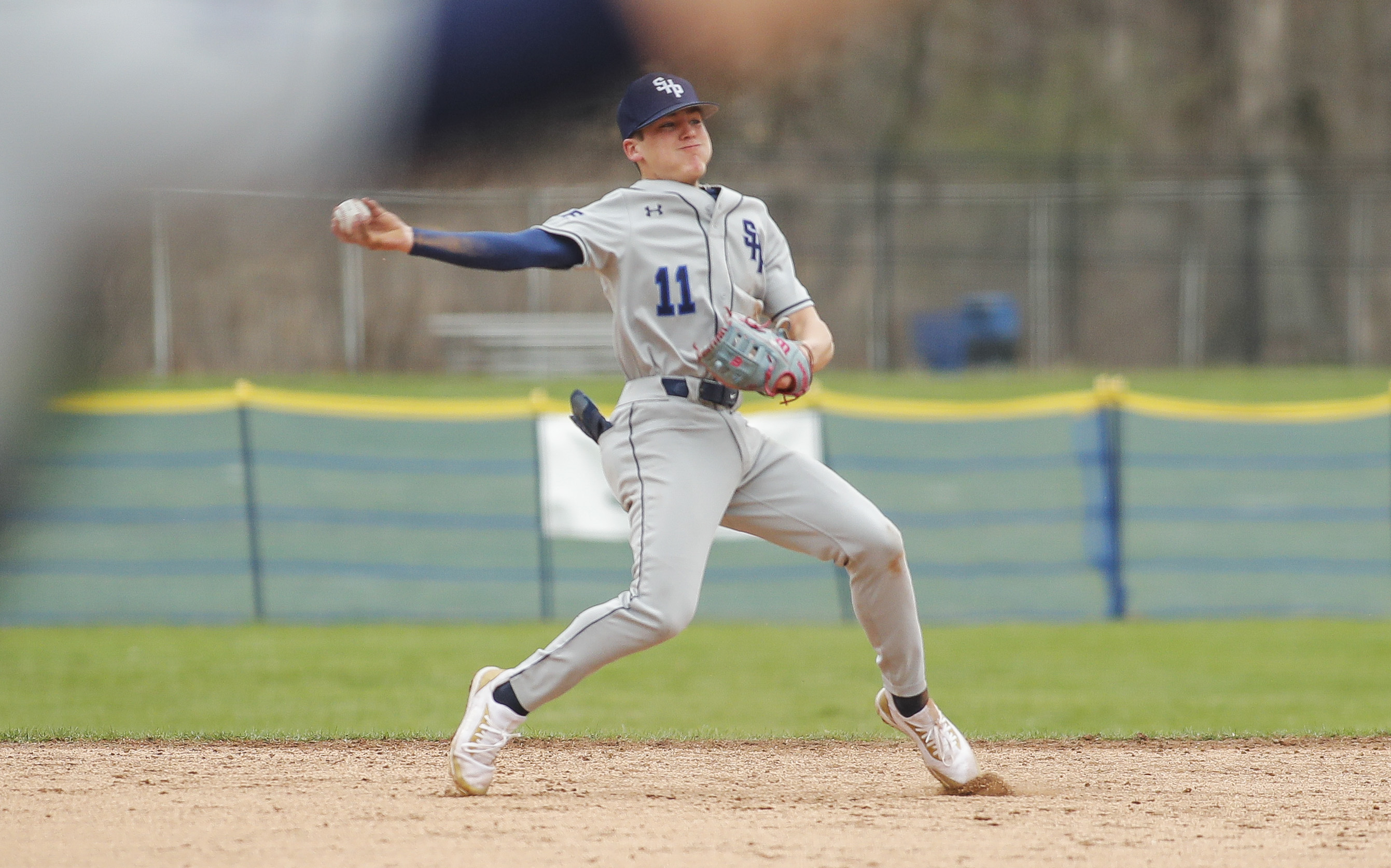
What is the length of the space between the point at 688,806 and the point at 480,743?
0.56m

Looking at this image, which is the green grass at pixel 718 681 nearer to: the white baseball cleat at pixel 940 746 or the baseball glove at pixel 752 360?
the white baseball cleat at pixel 940 746

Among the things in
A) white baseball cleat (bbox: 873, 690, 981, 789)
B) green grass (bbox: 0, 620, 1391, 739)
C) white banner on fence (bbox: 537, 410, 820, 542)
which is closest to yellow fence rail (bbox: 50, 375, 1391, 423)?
white banner on fence (bbox: 537, 410, 820, 542)

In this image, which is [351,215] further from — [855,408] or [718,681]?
[855,408]

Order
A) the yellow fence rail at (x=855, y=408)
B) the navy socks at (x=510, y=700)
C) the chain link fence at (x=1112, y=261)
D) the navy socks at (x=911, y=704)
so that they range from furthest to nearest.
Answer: the chain link fence at (x=1112, y=261) < the yellow fence rail at (x=855, y=408) < the navy socks at (x=911, y=704) < the navy socks at (x=510, y=700)

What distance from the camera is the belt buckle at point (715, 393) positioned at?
4094mm

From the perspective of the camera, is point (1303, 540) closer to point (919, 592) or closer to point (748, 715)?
point (919, 592)

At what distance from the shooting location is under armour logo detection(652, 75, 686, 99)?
3797 mm

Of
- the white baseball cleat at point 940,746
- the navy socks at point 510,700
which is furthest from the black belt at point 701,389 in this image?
the white baseball cleat at point 940,746

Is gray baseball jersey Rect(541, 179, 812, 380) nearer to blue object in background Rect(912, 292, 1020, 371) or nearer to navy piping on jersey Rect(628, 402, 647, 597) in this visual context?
navy piping on jersey Rect(628, 402, 647, 597)

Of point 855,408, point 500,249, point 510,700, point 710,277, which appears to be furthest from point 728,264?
point 855,408

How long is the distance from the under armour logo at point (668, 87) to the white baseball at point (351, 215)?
82cm

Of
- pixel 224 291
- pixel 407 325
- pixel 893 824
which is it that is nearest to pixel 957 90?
pixel 407 325

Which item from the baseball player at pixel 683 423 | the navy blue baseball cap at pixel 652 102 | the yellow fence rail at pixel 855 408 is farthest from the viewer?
the yellow fence rail at pixel 855 408

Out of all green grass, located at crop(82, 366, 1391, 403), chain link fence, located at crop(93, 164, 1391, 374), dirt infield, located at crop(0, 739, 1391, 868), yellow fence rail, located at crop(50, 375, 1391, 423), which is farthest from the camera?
chain link fence, located at crop(93, 164, 1391, 374)
